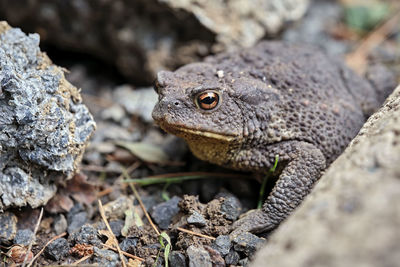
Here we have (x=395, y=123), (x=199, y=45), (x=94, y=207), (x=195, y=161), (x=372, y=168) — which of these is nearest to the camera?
(x=372, y=168)

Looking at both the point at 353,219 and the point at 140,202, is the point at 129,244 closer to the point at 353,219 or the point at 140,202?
the point at 140,202

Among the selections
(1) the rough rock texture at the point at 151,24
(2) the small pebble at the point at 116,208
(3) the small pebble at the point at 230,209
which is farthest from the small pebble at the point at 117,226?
(1) the rough rock texture at the point at 151,24

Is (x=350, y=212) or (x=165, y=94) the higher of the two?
(x=165, y=94)

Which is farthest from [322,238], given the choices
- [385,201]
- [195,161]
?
[195,161]

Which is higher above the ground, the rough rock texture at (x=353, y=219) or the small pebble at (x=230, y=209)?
the rough rock texture at (x=353, y=219)

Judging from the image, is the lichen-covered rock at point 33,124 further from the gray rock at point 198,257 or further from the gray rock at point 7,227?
the gray rock at point 198,257

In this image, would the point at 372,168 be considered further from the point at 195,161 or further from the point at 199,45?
the point at 199,45
